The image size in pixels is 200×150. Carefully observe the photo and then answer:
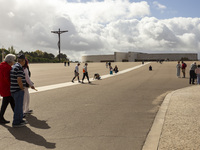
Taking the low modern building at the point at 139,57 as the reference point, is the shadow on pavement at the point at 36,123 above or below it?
below

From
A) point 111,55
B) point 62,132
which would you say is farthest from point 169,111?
point 111,55

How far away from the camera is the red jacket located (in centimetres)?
538

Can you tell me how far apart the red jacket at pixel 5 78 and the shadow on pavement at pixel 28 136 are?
0.87 meters

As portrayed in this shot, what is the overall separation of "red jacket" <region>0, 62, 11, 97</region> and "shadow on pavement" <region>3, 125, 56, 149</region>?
34.1 inches

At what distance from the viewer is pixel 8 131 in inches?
196

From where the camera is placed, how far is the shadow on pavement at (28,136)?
4.13 meters

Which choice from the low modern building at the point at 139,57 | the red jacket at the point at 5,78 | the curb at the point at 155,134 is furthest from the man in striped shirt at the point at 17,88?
the low modern building at the point at 139,57

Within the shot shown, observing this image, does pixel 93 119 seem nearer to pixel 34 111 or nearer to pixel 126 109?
pixel 126 109

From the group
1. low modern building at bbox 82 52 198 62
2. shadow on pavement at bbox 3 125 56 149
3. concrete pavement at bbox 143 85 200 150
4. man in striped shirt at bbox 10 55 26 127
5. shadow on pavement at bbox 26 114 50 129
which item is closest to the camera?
concrete pavement at bbox 143 85 200 150

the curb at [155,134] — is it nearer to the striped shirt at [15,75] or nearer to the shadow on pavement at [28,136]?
the shadow on pavement at [28,136]

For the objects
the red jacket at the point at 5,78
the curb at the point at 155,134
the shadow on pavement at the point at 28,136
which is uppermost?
the red jacket at the point at 5,78

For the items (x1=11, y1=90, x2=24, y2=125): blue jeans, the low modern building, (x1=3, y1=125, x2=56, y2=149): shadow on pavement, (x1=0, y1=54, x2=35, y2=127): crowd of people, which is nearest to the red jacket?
(x1=0, y1=54, x2=35, y2=127): crowd of people

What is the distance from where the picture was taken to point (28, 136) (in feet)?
15.2

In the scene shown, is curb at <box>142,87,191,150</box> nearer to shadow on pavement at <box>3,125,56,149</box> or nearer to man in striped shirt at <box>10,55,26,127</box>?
Answer: shadow on pavement at <box>3,125,56,149</box>
